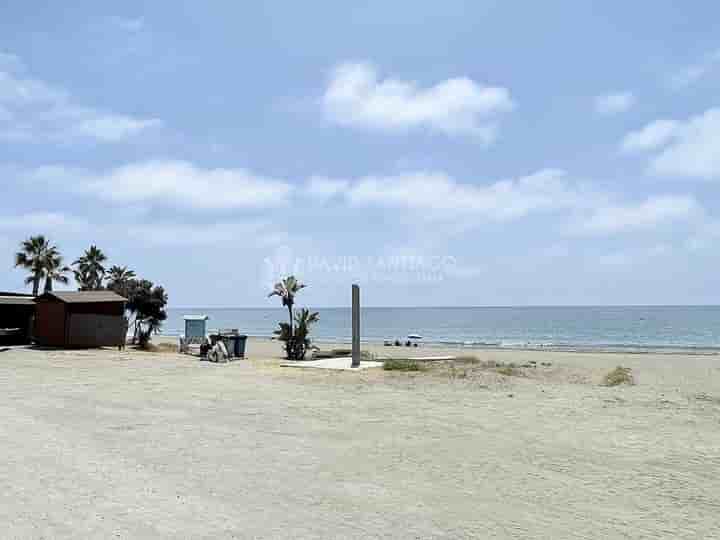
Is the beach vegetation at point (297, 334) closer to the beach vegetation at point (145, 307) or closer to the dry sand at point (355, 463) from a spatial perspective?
the dry sand at point (355, 463)

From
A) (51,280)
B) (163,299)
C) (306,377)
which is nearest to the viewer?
(306,377)

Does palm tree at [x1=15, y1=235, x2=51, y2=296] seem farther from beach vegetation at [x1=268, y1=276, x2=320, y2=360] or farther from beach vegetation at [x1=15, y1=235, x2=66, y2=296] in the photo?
beach vegetation at [x1=268, y1=276, x2=320, y2=360]

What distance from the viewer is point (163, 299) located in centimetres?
4188

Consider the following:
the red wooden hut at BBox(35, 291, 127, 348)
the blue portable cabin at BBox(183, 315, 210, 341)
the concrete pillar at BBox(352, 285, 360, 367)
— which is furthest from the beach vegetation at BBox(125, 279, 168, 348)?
the concrete pillar at BBox(352, 285, 360, 367)

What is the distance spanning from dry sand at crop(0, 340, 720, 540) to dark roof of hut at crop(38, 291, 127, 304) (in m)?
15.0

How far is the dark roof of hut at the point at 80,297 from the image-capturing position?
93.6 feet

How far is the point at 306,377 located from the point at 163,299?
86.0 ft

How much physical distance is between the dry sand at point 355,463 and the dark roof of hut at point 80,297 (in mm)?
15045

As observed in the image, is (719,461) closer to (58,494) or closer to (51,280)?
(58,494)

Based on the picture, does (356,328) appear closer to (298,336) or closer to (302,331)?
(302,331)

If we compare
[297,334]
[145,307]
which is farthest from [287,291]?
[145,307]

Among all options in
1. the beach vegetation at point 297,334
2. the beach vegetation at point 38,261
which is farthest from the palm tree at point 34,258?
the beach vegetation at point 297,334

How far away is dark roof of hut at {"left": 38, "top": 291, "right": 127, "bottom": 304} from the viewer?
28.5 meters

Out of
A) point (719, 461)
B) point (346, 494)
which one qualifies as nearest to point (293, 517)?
point (346, 494)
